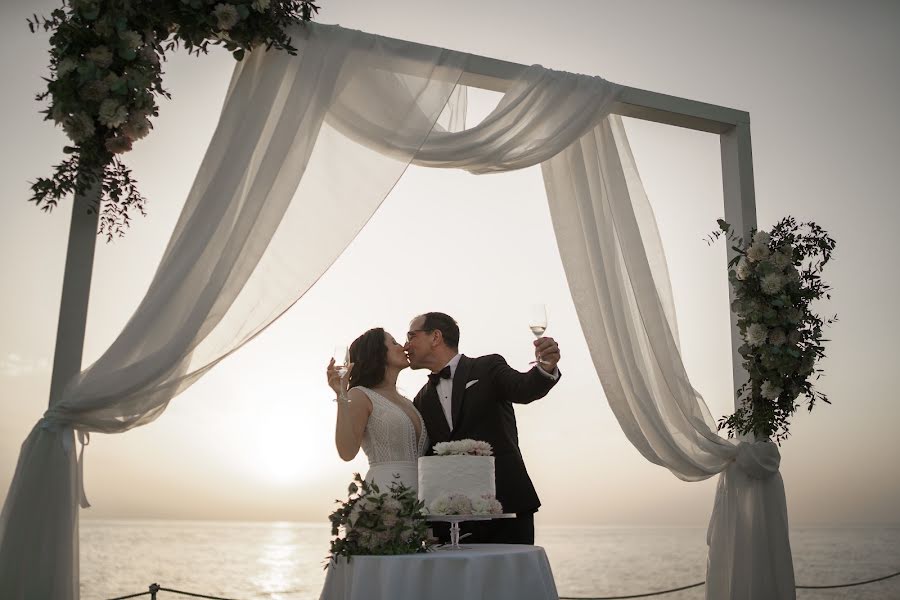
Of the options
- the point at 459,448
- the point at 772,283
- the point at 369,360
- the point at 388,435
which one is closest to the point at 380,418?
the point at 388,435

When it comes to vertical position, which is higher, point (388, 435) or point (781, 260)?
point (781, 260)

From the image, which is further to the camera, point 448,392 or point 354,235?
point 448,392

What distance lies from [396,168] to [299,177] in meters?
0.43

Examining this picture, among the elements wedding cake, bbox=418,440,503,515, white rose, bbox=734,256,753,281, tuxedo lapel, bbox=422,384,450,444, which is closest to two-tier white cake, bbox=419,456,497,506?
wedding cake, bbox=418,440,503,515

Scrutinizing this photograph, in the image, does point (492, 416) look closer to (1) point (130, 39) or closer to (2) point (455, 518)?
(2) point (455, 518)

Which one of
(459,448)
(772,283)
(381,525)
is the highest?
(772,283)

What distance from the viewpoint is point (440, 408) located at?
13.1 feet

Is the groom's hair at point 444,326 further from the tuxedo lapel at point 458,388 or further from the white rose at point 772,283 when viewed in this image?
the white rose at point 772,283

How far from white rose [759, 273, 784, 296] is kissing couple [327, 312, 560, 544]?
1.31 metres

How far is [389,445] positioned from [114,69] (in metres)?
2.00

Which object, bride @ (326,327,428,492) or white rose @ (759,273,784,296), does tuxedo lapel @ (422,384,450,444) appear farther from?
white rose @ (759,273,784,296)

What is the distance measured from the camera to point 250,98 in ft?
11.8

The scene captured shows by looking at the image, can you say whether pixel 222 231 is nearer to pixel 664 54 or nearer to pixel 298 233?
pixel 298 233

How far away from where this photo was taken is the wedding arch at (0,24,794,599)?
3111 mm
